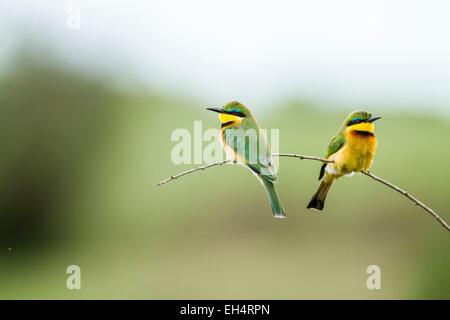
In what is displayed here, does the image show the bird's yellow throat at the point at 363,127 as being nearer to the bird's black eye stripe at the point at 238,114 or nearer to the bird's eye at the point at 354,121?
the bird's eye at the point at 354,121

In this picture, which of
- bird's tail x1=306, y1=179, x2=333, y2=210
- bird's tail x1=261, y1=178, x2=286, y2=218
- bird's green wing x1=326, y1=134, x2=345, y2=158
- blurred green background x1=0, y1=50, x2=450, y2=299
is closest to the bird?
bird's tail x1=261, y1=178, x2=286, y2=218

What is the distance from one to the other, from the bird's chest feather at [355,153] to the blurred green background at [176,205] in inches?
155

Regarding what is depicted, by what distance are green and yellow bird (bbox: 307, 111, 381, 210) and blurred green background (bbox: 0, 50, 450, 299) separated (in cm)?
392

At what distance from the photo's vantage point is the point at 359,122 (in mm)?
2625

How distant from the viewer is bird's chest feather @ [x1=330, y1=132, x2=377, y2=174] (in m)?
2.71

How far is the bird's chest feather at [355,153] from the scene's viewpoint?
2.71 m

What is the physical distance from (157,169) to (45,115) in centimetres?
164

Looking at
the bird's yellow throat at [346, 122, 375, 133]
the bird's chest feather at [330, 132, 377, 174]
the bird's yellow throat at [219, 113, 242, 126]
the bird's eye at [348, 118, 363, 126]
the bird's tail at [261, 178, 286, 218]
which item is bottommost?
the bird's tail at [261, 178, 286, 218]

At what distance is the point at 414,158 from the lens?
788 cm

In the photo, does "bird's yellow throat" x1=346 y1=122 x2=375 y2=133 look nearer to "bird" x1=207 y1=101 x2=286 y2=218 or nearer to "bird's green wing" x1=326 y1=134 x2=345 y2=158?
"bird's green wing" x1=326 y1=134 x2=345 y2=158

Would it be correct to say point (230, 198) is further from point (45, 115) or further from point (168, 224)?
point (45, 115)

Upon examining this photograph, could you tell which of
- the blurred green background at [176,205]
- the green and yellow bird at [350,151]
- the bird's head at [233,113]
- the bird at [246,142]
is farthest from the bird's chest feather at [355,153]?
the blurred green background at [176,205]

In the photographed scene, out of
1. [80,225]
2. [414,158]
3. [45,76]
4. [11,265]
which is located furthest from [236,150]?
[11,265]

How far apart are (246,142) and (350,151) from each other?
0.43 metres
